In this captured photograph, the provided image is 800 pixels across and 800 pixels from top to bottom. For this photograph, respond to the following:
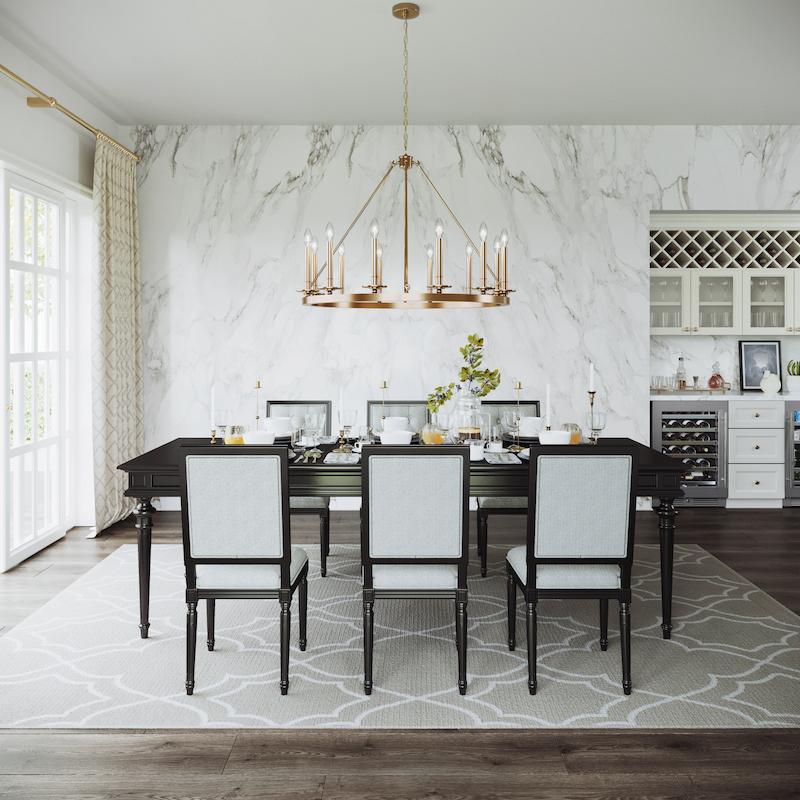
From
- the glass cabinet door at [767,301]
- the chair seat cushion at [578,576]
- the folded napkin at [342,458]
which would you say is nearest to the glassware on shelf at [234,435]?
the folded napkin at [342,458]

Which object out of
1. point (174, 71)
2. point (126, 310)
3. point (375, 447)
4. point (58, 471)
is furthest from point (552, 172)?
point (58, 471)

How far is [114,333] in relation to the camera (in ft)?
16.7

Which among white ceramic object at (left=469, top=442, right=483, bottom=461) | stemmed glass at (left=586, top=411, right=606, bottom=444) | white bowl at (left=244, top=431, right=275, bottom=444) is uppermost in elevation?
stemmed glass at (left=586, top=411, right=606, bottom=444)

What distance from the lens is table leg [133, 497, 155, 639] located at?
10.2 feet

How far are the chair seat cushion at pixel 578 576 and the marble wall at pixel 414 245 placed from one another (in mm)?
2984

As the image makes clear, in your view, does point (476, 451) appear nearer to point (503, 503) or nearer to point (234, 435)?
point (503, 503)

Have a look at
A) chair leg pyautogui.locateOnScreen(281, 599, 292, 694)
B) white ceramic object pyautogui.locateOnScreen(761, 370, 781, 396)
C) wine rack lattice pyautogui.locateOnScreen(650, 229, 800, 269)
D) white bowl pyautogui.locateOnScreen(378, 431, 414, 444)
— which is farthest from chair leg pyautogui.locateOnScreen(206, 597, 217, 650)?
white ceramic object pyautogui.locateOnScreen(761, 370, 781, 396)

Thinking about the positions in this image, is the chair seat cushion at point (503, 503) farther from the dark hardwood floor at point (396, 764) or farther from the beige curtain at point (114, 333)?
the beige curtain at point (114, 333)

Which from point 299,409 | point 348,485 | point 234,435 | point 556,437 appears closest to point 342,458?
point 348,485

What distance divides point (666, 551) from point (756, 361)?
12.1 ft

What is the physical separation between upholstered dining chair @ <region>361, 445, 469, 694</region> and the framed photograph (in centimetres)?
438

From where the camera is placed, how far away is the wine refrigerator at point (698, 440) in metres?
5.71

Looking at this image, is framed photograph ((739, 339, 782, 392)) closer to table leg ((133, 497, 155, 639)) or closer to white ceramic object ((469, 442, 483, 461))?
white ceramic object ((469, 442, 483, 461))

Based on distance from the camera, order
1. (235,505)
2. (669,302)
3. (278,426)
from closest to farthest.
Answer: (235,505) < (278,426) < (669,302)
